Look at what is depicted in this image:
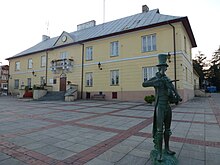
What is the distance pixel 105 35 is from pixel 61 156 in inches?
683

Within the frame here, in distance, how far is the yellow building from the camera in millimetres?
15302

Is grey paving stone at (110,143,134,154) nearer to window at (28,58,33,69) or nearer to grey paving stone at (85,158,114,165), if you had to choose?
grey paving stone at (85,158,114,165)

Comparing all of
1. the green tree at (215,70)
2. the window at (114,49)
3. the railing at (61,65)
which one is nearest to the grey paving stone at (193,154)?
the window at (114,49)

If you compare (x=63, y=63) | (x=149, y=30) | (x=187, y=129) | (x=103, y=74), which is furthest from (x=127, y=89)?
(x=187, y=129)

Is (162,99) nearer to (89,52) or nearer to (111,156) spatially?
(111,156)

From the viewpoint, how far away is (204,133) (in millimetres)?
5125

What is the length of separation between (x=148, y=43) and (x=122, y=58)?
3314 mm

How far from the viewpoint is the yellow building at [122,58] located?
→ 1530 centimetres

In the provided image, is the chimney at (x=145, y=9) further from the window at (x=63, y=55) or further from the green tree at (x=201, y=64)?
the green tree at (x=201, y=64)

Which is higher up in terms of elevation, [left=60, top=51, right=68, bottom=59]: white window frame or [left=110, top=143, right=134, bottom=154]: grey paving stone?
[left=60, top=51, right=68, bottom=59]: white window frame

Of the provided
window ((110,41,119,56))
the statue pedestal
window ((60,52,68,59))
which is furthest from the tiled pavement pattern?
window ((60,52,68,59))

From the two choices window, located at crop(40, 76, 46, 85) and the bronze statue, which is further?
window, located at crop(40, 76, 46, 85)

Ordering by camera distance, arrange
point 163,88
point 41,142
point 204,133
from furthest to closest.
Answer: point 204,133 → point 41,142 → point 163,88

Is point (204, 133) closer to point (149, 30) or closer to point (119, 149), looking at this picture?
point (119, 149)
